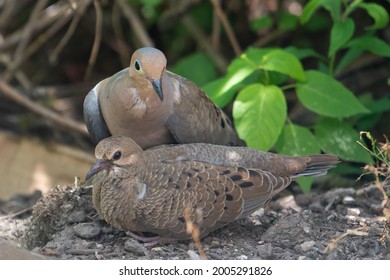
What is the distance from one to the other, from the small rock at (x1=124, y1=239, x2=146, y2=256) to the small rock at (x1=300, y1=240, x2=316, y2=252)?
2.41 feet

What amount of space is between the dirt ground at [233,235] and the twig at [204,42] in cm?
240

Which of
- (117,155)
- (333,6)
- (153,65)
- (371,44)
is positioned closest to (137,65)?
(153,65)

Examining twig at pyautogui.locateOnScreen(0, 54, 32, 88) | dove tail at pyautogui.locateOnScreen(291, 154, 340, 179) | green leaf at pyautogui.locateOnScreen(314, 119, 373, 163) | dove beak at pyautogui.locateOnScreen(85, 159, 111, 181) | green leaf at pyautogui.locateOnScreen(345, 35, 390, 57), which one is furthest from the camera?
twig at pyautogui.locateOnScreen(0, 54, 32, 88)

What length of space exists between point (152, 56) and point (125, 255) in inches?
40.0

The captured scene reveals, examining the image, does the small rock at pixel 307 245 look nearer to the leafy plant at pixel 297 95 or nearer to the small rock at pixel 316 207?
the small rock at pixel 316 207

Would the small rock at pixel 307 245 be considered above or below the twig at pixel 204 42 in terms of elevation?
below

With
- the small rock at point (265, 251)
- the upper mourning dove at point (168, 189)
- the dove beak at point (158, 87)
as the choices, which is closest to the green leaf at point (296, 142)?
the upper mourning dove at point (168, 189)

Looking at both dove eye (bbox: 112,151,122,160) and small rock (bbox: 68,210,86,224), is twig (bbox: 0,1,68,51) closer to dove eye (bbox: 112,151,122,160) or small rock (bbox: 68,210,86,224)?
small rock (bbox: 68,210,86,224)

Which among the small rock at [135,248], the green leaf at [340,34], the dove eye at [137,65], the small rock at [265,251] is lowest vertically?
the small rock at [265,251]

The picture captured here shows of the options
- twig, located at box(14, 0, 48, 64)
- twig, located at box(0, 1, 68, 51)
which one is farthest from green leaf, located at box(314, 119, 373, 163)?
twig, located at box(0, 1, 68, 51)

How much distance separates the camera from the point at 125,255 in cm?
365

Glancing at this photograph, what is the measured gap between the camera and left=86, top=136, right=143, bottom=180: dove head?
12.0ft

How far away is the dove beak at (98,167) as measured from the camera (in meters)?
3.59

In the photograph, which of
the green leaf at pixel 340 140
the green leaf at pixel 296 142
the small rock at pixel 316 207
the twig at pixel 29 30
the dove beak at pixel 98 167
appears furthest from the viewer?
the twig at pixel 29 30
